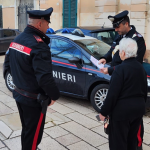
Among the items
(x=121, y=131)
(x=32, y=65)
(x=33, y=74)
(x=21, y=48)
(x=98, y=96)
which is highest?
(x=21, y=48)

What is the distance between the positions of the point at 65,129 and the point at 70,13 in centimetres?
1060

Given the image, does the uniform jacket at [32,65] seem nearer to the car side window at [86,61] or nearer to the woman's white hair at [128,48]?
the woman's white hair at [128,48]

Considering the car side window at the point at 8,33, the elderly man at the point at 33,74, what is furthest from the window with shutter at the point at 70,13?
the elderly man at the point at 33,74

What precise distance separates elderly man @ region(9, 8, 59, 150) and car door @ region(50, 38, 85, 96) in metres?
2.41

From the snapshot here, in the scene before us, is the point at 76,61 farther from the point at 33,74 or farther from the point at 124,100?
the point at 124,100

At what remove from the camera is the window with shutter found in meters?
13.7

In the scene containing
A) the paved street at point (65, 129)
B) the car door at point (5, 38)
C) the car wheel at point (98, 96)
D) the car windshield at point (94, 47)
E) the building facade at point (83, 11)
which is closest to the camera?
the paved street at point (65, 129)

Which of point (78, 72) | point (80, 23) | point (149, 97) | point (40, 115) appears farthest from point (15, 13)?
point (40, 115)

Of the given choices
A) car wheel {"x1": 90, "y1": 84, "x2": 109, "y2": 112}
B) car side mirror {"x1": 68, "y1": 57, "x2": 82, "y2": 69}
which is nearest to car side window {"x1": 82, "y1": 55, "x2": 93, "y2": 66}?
car side mirror {"x1": 68, "y1": 57, "x2": 82, "y2": 69}

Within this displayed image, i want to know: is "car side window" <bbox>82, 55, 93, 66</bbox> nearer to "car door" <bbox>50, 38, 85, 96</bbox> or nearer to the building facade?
"car door" <bbox>50, 38, 85, 96</bbox>

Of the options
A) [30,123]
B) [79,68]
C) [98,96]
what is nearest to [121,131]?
[30,123]

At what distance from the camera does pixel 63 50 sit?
5.61 m

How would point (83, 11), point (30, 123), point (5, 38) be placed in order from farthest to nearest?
point (83, 11), point (5, 38), point (30, 123)

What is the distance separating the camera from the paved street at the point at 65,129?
3.73m
